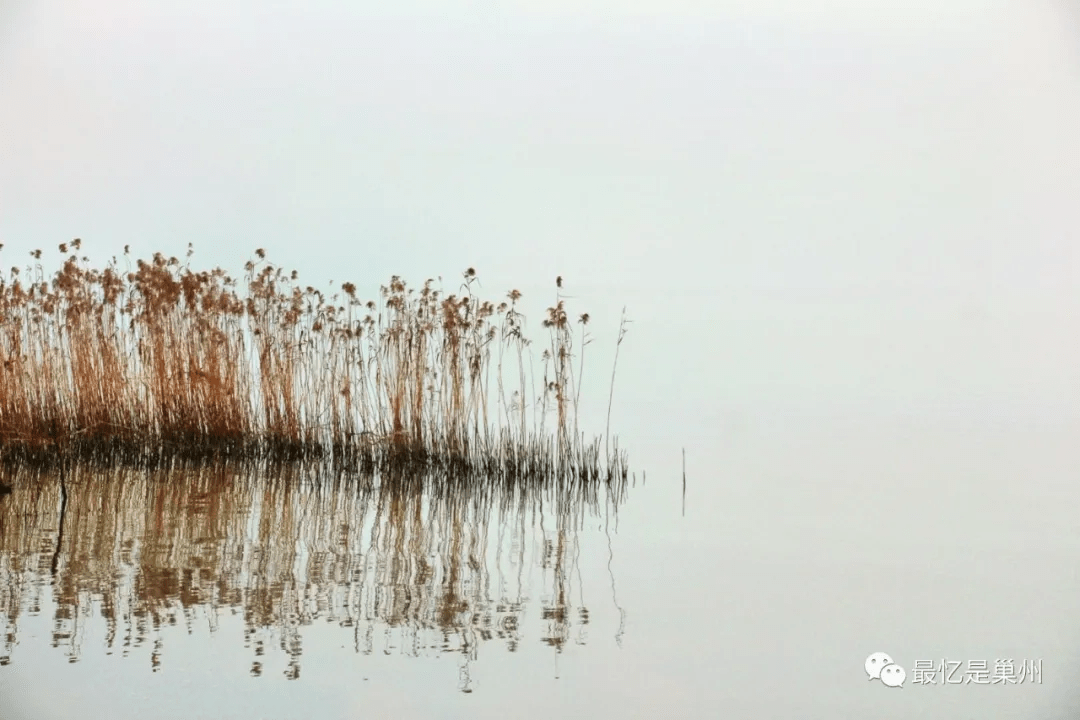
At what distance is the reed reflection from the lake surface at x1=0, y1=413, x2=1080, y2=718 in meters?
0.02

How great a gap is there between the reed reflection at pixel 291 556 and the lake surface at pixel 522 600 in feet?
0.05

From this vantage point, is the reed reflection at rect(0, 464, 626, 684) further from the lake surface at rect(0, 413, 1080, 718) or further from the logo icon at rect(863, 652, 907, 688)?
the logo icon at rect(863, 652, 907, 688)

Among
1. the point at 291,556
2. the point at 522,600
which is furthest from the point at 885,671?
the point at 291,556

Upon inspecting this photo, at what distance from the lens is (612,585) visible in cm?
397

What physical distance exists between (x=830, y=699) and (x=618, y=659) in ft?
1.94

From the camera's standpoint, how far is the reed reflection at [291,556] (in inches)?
131

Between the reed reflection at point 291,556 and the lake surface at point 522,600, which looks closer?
the lake surface at point 522,600

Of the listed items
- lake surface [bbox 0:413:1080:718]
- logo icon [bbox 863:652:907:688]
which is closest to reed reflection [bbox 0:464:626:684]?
lake surface [bbox 0:413:1080:718]

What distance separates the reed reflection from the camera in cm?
333

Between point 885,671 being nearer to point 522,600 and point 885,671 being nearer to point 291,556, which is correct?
point 522,600

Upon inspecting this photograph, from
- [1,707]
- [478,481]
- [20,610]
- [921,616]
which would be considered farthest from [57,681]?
[478,481]

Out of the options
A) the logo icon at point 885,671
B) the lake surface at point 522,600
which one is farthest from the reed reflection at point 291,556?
the logo icon at point 885,671

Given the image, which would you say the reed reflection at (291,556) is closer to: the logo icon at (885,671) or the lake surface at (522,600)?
the lake surface at (522,600)

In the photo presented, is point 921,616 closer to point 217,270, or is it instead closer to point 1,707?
point 1,707
